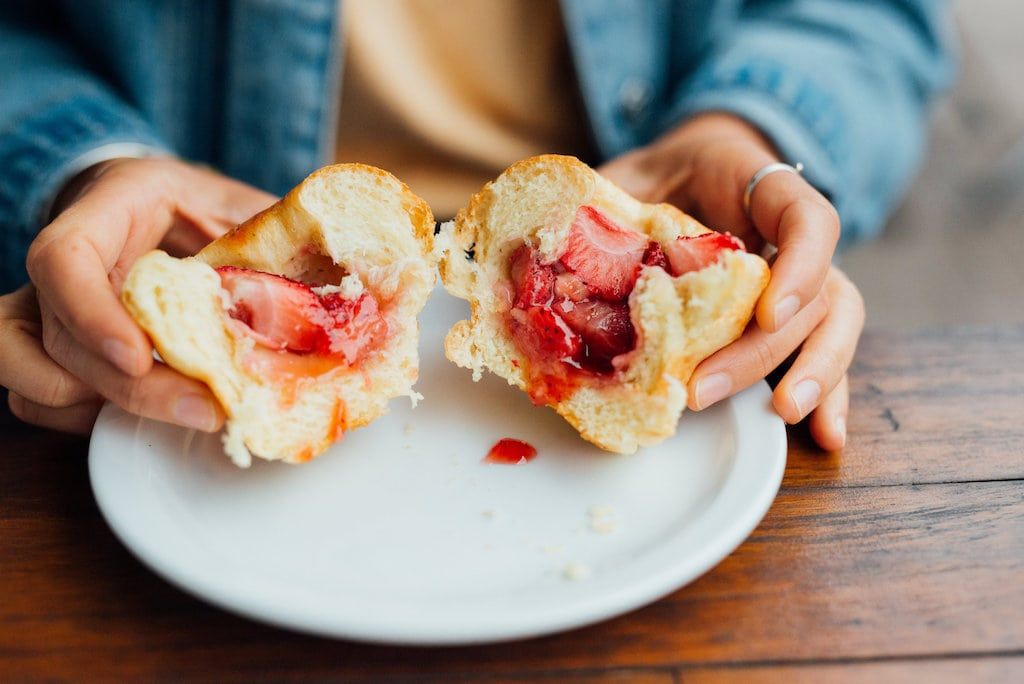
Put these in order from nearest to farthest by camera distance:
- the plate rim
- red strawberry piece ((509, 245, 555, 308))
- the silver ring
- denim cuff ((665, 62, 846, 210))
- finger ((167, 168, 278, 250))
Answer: the plate rim
red strawberry piece ((509, 245, 555, 308))
the silver ring
finger ((167, 168, 278, 250))
denim cuff ((665, 62, 846, 210))

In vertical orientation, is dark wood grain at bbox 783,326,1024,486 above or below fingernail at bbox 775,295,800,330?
below

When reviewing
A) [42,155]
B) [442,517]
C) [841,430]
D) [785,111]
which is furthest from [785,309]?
[42,155]

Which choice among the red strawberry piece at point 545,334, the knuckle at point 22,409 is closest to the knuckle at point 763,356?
the red strawberry piece at point 545,334

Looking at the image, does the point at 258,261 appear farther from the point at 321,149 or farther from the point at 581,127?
the point at 581,127

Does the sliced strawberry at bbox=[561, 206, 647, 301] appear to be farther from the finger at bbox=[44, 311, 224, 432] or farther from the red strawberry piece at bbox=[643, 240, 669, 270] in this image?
the finger at bbox=[44, 311, 224, 432]

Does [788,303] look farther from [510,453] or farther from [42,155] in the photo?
[42,155]

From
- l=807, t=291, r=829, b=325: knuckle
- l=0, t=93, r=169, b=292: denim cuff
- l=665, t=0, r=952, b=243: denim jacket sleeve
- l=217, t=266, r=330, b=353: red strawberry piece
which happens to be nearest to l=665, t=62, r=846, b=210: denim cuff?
l=665, t=0, r=952, b=243: denim jacket sleeve

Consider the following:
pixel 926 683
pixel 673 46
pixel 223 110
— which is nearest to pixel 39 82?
pixel 223 110

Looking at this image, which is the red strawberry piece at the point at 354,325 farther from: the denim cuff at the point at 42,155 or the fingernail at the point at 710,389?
the denim cuff at the point at 42,155
